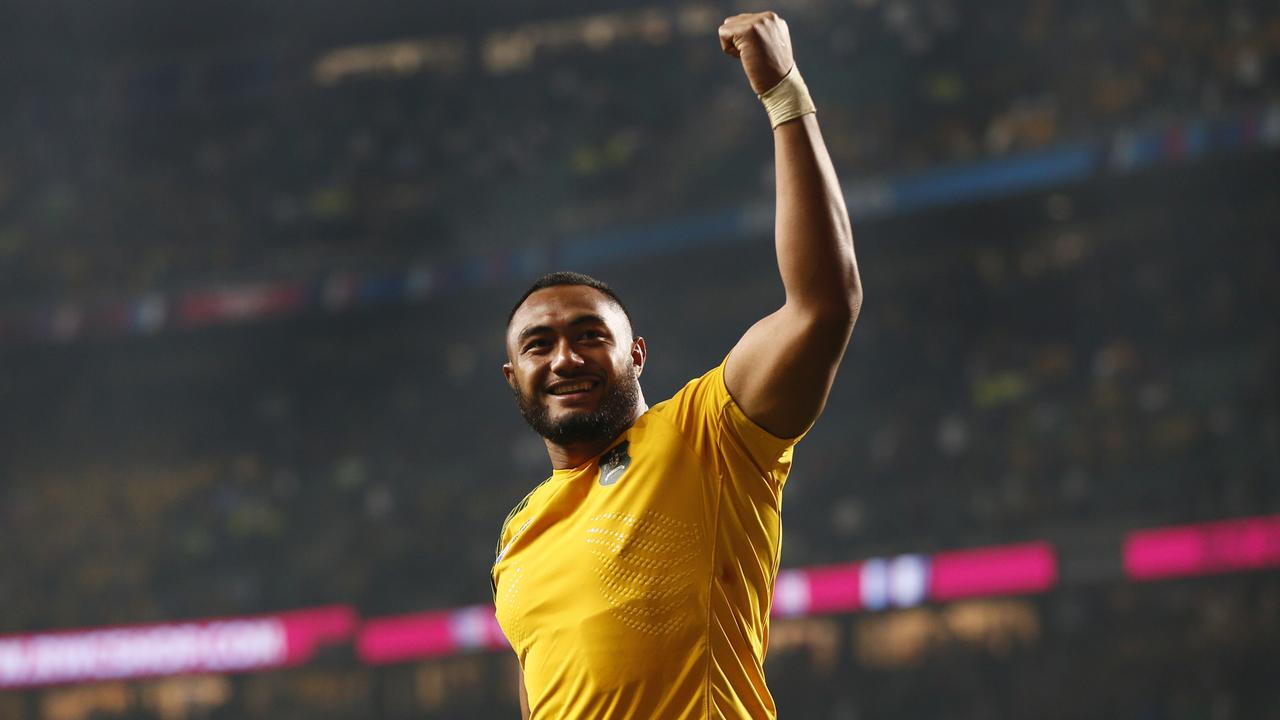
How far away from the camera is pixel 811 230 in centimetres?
154

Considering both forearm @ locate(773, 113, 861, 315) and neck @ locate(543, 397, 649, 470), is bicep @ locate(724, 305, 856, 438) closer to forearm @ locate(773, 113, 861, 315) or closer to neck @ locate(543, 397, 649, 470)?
forearm @ locate(773, 113, 861, 315)

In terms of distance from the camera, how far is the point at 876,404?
1612cm

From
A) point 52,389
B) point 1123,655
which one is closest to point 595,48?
point 52,389

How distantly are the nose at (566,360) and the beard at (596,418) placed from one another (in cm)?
6

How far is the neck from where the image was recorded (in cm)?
177

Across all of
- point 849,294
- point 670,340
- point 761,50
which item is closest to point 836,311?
point 849,294

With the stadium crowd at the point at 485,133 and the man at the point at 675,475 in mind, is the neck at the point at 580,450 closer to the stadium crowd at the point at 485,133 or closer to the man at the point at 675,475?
the man at the point at 675,475

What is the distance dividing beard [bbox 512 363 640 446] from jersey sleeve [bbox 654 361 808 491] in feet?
0.18

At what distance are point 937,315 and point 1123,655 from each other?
557 cm

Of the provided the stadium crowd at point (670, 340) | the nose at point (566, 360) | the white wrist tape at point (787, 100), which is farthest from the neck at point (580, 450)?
the stadium crowd at point (670, 340)

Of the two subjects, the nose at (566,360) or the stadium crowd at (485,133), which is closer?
the nose at (566,360)

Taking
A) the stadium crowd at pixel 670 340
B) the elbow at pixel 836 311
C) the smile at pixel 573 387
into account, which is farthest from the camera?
the stadium crowd at pixel 670 340

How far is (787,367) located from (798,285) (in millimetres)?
101

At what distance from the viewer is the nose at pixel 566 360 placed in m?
1.71
